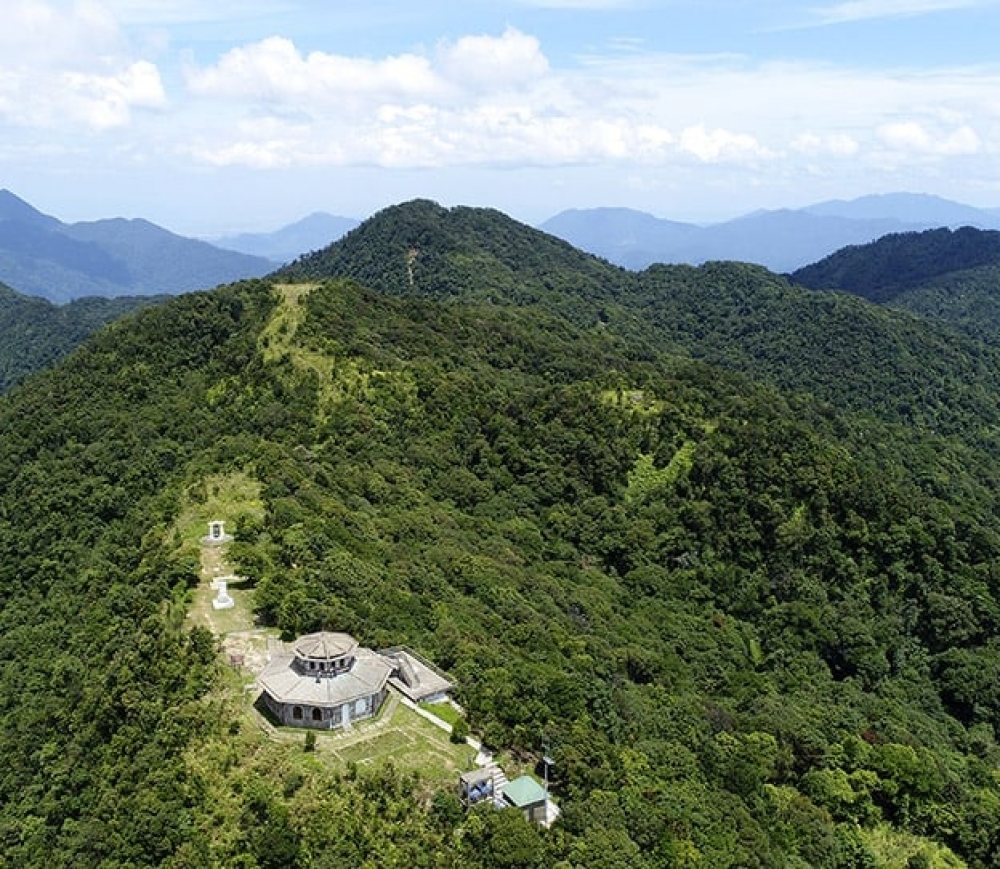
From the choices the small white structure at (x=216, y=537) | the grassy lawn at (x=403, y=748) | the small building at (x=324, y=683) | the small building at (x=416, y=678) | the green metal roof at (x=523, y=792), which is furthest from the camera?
the small white structure at (x=216, y=537)

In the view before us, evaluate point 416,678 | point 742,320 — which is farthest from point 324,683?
point 742,320

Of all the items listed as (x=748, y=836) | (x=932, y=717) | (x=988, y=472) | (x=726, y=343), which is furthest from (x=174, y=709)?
(x=726, y=343)

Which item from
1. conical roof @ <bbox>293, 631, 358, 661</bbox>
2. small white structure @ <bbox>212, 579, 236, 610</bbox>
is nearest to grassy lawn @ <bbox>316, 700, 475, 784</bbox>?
conical roof @ <bbox>293, 631, 358, 661</bbox>

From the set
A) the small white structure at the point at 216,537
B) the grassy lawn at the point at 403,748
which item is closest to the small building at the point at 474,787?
the grassy lawn at the point at 403,748

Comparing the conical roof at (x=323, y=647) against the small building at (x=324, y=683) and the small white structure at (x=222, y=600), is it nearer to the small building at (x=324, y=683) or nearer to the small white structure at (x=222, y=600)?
the small building at (x=324, y=683)

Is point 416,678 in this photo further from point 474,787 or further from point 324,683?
point 474,787

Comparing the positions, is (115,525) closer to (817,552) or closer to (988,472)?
(817,552)
